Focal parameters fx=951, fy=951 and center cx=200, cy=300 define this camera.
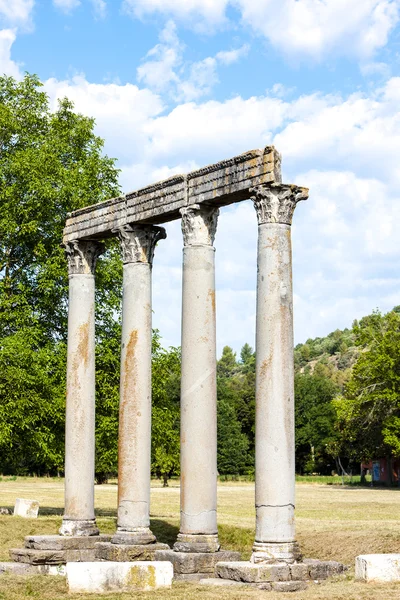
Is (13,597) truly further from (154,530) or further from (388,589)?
(154,530)

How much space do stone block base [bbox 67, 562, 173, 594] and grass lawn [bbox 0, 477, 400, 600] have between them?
1.15ft

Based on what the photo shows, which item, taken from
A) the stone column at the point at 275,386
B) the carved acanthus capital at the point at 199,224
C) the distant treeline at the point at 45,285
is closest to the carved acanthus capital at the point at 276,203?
the stone column at the point at 275,386

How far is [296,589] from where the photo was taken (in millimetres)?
20047

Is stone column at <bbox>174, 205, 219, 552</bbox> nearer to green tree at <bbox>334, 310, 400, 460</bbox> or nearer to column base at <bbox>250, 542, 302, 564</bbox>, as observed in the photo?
column base at <bbox>250, 542, 302, 564</bbox>

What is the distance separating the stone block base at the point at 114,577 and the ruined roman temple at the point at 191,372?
1.61m

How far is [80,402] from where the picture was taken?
28453 millimetres

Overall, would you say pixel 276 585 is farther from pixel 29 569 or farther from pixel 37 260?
pixel 37 260

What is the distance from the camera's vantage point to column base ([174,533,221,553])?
75.5ft

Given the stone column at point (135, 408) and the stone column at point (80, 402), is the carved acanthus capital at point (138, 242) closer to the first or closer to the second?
the stone column at point (135, 408)

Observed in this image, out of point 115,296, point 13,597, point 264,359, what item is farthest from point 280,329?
point 115,296

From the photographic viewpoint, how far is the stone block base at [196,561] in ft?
73.9

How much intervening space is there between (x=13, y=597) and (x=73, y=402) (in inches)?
368

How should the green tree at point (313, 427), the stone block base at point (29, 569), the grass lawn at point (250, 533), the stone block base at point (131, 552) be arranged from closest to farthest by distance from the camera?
the grass lawn at point (250, 533) < the stone block base at point (29, 569) < the stone block base at point (131, 552) < the green tree at point (313, 427)

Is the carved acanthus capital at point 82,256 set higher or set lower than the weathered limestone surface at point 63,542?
higher
